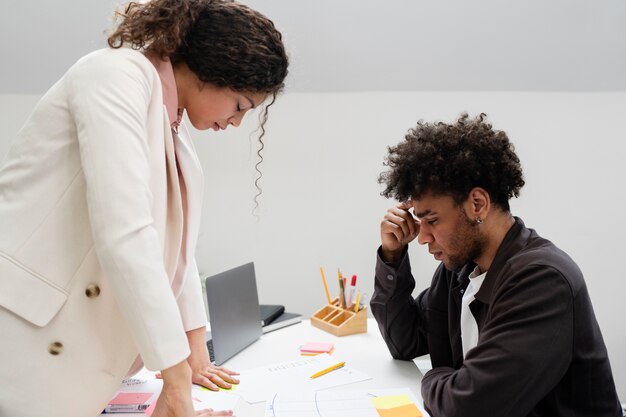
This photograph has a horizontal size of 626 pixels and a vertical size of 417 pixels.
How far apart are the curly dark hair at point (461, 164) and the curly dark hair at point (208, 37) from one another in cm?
52

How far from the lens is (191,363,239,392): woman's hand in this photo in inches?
46.0

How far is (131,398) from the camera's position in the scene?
108 cm

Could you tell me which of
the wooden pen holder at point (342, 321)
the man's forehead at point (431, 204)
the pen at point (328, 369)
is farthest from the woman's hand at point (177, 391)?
the wooden pen holder at point (342, 321)

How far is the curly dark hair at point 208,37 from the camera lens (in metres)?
0.80

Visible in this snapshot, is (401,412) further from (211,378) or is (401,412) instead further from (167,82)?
(167,82)

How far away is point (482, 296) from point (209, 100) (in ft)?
2.51

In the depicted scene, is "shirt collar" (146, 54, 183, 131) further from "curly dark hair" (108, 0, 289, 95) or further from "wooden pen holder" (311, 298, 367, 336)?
"wooden pen holder" (311, 298, 367, 336)

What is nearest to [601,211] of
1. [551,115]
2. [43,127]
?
[551,115]

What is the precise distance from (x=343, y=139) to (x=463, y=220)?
1305 mm

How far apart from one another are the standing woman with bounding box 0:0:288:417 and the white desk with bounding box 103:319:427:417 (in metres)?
0.43

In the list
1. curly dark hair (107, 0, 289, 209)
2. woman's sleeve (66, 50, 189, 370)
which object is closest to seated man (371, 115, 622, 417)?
curly dark hair (107, 0, 289, 209)

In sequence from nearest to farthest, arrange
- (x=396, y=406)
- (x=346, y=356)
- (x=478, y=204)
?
(x=396, y=406), (x=478, y=204), (x=346, y=356)

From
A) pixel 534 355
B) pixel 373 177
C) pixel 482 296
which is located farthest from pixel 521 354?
pixel 373 177

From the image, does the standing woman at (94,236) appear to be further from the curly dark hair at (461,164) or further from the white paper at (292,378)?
the curly dark hair at (461,164)
